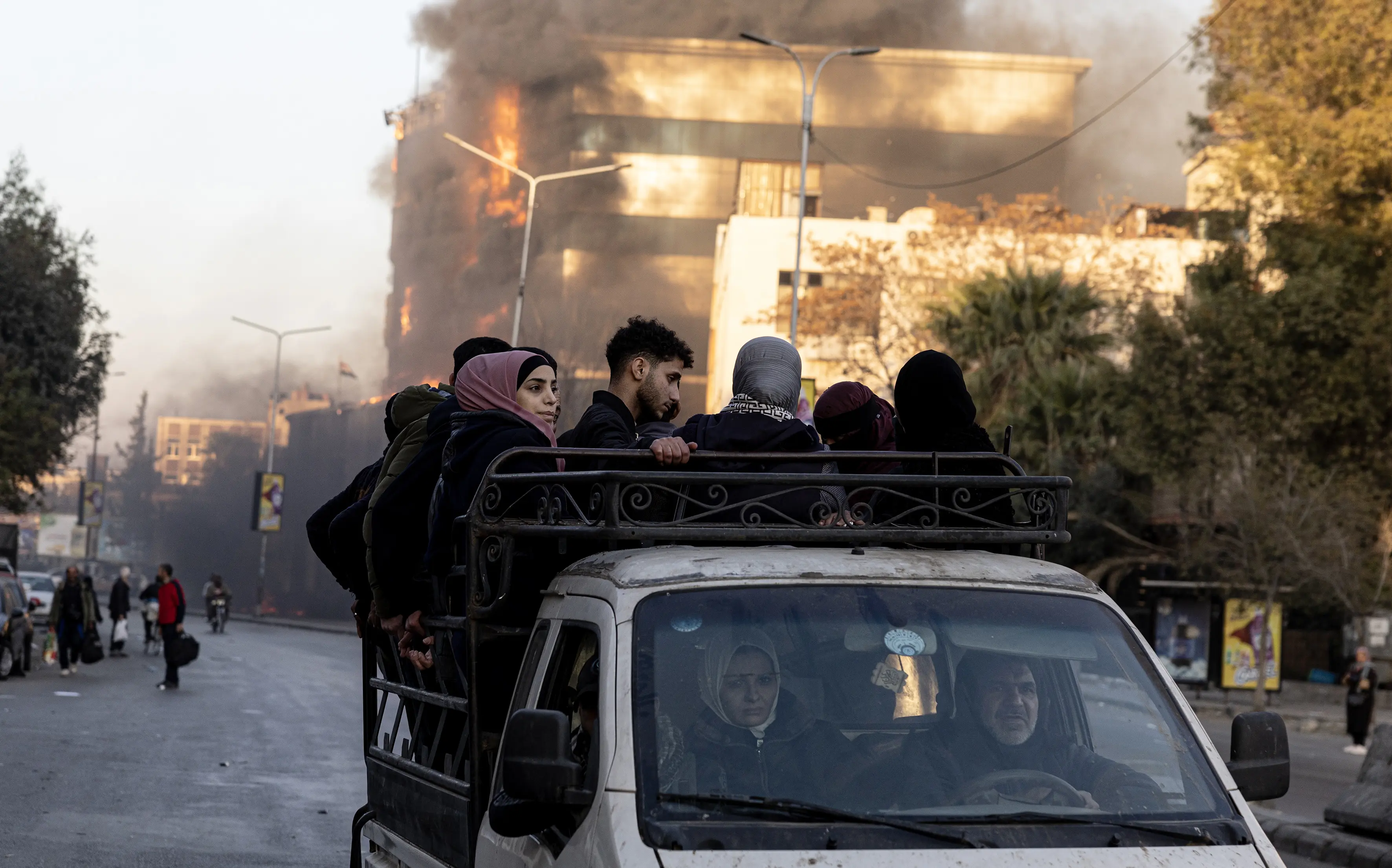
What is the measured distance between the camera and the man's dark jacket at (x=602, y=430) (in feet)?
15.8

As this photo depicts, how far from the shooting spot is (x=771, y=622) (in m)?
3.43

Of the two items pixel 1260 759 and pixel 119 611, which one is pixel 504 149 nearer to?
pixel 119 611

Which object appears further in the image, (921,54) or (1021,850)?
(921,54)

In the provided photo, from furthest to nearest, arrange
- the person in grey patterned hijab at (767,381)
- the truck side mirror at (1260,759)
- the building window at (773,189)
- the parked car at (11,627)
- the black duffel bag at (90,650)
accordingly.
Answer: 1. the building window at (773,189)
2. the black duffel bag at (90,650)
3. the parked car at (11,627)
4. the person in grey patterned hijab at (767,381)
5. the truck side mirror at (1260,759)

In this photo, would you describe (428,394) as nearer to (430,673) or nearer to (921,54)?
(430,673)

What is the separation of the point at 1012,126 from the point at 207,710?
68136mm

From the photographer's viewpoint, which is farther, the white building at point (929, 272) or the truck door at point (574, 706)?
the white building at point (929, 272)

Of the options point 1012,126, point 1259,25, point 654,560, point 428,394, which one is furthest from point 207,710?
point 1012,126

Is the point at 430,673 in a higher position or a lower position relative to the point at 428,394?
lower

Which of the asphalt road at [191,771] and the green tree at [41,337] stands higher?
the green tree at [41,337]

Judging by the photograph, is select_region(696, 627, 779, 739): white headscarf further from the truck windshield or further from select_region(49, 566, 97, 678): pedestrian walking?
select_region(49, 566, 97, 678): pedestrian walking

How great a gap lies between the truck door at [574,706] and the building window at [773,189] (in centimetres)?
6729

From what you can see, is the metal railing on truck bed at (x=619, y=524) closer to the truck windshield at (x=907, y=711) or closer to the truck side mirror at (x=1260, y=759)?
the truck windshield at (x=907, y=711)

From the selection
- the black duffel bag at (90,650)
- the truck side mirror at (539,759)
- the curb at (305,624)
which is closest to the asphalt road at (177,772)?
the black duffel bag at (90,650)
